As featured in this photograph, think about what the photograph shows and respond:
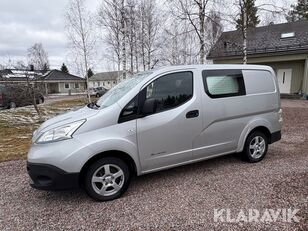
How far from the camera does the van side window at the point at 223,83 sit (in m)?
4.02

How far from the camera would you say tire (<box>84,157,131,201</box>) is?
128 inches

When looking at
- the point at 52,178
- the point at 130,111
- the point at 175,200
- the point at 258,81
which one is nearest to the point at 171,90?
the point at 130,111

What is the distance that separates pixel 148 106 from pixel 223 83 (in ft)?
5.27

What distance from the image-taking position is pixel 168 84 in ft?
12.4

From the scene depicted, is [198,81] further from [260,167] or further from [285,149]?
[285,149]

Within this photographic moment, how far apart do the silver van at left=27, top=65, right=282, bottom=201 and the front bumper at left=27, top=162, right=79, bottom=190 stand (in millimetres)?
13

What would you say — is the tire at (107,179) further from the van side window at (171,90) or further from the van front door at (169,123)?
the van side window at (171,90)

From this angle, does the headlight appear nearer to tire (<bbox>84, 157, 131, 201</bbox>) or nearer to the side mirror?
tire (<bbox>84, 157, 131, 201</bbox>)

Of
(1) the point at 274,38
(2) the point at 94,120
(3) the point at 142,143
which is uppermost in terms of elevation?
(1) the point at 274,38

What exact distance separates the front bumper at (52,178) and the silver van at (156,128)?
13mm

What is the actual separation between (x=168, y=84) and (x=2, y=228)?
2.96 m

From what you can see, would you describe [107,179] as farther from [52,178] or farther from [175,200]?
[175,200]

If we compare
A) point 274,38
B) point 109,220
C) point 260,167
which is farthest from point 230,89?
point 274,38

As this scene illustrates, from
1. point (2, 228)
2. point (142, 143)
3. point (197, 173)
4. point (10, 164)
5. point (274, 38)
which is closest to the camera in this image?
point (2, 228)
